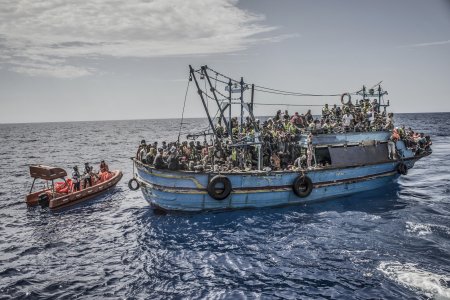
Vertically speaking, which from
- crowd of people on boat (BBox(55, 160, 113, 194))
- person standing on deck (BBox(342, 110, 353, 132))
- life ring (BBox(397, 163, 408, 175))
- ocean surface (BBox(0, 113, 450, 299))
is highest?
person standing on deck (BBox(342, 110, 353, 132))

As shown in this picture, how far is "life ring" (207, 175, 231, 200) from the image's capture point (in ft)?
56.0

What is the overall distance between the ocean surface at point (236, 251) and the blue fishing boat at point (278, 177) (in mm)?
792

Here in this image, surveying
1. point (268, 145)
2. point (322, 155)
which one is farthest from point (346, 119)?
point (268, 145)

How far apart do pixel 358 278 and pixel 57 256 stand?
12803mm

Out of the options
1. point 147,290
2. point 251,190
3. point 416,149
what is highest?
point 416,149

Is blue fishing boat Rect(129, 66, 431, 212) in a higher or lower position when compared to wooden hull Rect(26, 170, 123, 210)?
higher

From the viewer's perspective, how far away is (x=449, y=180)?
2683 centimetres

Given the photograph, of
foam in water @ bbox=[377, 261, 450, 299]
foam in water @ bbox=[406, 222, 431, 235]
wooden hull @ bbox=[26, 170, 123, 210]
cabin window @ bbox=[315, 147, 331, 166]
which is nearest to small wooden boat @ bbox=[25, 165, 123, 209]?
wooden hull @ bbox=[26, 170, 123, 210]

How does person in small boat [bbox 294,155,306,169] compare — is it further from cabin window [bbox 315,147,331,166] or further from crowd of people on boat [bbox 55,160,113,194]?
crowd of people on boat [bbox 55,160,113,194]

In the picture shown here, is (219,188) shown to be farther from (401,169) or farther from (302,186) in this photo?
(401,169)

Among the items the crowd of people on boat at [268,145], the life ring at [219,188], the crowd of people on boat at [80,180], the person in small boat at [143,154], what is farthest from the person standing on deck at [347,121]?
the crowd of people on boat at [80,180]

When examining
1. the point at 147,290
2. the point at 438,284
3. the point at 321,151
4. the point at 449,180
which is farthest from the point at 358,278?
the point at 449,180

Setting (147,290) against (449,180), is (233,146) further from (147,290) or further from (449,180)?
(449,180)

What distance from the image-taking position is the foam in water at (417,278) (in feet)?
34.4
